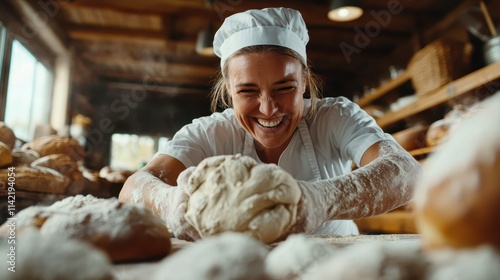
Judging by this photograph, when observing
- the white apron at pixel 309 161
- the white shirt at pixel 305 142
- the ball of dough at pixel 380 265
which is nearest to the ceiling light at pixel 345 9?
the white shirt at pixel 305 142

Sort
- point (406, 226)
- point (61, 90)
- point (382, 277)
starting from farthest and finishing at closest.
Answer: point (61, 90) → point (406, 226) → point (382, 277)

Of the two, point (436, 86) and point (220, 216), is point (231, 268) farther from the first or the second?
point (436, 86)

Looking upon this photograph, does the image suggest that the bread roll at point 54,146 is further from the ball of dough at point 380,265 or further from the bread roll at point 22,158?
the ball of dough at point 380,265

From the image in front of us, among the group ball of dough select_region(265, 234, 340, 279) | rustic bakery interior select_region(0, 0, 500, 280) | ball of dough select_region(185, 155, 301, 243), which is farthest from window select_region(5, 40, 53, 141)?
ball of dough select_region(265, 234, 340, 279)

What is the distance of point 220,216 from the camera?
0.80 m

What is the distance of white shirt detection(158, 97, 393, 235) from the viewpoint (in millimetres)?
1744

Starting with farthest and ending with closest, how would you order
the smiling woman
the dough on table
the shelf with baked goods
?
the shelf with baked goods < the smiling woman < the dough on table

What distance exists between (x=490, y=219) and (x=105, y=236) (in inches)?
24.6

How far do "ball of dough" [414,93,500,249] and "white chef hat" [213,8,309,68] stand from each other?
1246mm

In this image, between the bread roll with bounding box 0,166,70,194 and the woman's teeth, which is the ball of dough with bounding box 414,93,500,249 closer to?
the woman's teeth

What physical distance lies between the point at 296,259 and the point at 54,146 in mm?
2995

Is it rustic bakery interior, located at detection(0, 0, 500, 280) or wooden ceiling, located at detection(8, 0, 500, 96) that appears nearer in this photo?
rustic bakery interior, located at detection(0, 0, 500, 280)

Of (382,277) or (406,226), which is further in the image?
(406,226)

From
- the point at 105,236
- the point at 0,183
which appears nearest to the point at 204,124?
the point at 0,183
